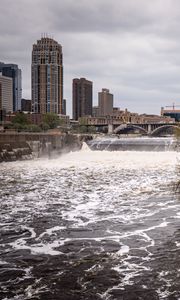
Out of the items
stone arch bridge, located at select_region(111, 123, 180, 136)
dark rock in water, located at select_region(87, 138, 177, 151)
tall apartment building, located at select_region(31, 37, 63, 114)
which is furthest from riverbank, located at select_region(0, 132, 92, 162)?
tall apartment building, located at select_region(31, 37, 63, 114)

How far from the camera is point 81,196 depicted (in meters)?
19.5

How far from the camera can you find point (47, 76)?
542ft

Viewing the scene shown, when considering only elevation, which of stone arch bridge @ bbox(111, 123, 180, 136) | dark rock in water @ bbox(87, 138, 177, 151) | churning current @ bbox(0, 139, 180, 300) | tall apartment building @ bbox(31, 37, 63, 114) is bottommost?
churning current @ bbox(0, 139, 180, 300)

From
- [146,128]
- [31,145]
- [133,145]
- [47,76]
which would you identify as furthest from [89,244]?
[47,76]

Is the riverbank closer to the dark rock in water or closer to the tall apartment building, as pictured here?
the dark rock in water

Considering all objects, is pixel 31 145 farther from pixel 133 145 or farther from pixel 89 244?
pixel 89 244

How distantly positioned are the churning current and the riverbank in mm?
22220

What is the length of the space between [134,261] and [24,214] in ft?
21.2

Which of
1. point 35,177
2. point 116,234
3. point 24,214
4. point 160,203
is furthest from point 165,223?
point 35,177

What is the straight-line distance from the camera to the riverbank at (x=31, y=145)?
4331cm

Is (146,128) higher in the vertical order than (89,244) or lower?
higher

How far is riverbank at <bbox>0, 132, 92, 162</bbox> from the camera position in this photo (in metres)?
43.3

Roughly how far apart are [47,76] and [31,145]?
121161 millimetres

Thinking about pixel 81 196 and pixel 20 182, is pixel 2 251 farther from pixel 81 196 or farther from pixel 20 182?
pixel 20 182
